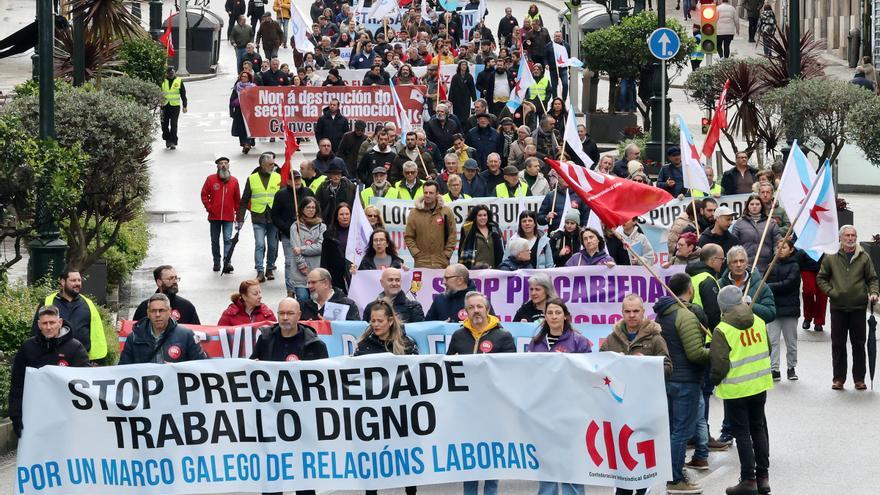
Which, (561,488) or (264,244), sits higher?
(264,244)

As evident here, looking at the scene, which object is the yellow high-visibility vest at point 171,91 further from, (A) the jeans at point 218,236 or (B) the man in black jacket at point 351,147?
(A) the jeans at point 218,236

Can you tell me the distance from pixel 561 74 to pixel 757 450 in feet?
78.4

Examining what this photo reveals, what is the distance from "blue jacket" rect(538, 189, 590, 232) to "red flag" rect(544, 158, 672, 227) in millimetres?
4104

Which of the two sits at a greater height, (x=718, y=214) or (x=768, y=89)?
(x=768, y=89)

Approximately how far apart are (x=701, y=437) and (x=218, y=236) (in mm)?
9887

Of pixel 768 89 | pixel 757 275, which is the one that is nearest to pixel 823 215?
pixel 757 275

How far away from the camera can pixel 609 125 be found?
33062mm

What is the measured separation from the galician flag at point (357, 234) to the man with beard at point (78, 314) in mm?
4019

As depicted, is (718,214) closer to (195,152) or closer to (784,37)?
(784,37)

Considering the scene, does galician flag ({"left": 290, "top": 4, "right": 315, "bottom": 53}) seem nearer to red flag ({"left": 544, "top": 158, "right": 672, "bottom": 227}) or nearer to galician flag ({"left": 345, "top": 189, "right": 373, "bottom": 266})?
galician flag ({"left": 345, "top": 189, "right": 373, "bottom": 266})

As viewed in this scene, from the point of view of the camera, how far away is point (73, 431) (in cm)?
1136

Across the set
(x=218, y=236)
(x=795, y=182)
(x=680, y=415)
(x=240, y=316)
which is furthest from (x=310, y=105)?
(x=680, y=415)

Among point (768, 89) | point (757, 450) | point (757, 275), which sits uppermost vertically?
point (768, 89)

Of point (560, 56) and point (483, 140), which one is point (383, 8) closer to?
point (560, 56)
